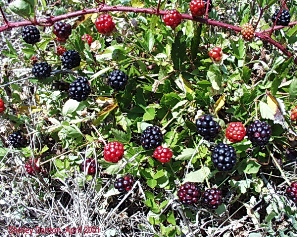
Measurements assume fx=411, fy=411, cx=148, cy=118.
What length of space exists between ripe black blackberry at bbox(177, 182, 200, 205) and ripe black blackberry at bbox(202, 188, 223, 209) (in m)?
0.05

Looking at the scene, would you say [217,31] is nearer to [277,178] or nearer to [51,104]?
[277,178]

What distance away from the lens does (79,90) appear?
2355 millimetres

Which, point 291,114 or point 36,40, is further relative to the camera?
point 36,40

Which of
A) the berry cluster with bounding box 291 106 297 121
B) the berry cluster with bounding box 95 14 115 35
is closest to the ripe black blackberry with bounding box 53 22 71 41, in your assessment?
the berry cluster with bounding box 95 14 115 35

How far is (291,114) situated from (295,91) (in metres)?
0.12

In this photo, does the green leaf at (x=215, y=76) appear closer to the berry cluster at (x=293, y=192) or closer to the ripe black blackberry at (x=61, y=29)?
the berry cluster at (x=293, y=192)

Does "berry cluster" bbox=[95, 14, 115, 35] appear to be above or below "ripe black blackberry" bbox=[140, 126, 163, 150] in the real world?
above

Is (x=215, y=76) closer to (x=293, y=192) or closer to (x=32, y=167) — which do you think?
(x=293, y=192)

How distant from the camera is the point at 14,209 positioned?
8.68 feet

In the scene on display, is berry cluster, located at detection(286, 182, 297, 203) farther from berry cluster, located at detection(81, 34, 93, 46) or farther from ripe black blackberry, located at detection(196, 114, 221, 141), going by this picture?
berry cluster, located at detection(81, 34, 93, 46)

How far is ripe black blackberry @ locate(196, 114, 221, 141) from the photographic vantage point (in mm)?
2119

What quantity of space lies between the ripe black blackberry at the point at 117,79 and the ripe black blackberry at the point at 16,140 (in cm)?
78

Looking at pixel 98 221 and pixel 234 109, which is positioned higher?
pixel 234 109

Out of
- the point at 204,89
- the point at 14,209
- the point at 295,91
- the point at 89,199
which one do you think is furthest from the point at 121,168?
the point at 295,91
